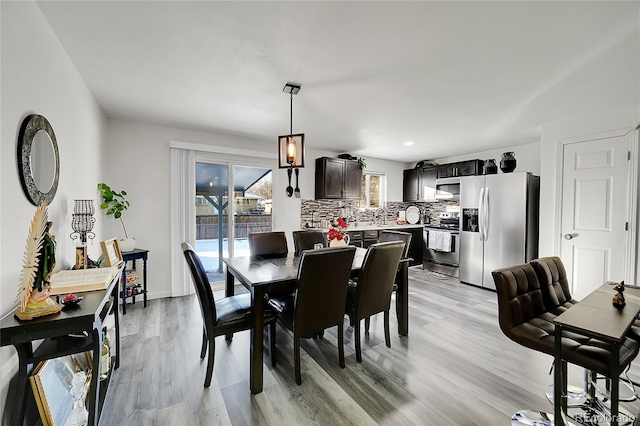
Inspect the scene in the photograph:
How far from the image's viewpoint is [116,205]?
126 inches

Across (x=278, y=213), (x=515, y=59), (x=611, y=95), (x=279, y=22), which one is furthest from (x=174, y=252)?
(x=611, y=95)

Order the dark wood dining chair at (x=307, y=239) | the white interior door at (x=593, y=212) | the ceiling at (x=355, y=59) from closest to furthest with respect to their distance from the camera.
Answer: the ceiling at (x=355, y=59) < the white interior door at (x=593, y=212) < the dark wood dining chair at (x=307, y=239)

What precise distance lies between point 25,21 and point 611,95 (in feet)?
15.0

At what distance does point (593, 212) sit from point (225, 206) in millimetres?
4896

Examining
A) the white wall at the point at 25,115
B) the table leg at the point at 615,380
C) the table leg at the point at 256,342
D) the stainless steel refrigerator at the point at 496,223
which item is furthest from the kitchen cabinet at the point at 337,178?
the table leg at the point at 615,380

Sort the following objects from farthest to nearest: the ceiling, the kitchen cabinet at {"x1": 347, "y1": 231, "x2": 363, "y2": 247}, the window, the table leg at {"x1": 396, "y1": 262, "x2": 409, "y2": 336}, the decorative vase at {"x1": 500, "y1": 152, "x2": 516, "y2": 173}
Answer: the window → the kitchen cabinet at {"x1": 347, "y1": 231, "x2": 363, "y2": 247} → the decorative vase at {"x1": 500, "y1": 152, "x2": 516, "y2": 173} → the table leg at {"x1": 396, "y1": 262, "x2": 409, "y2": 336} → the ceiling

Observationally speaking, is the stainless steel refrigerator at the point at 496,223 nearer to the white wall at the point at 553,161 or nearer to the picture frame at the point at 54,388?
the white wall at the point at 553,161

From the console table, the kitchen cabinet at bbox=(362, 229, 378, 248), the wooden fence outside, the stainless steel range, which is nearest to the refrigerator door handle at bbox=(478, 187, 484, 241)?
the stainless steel range

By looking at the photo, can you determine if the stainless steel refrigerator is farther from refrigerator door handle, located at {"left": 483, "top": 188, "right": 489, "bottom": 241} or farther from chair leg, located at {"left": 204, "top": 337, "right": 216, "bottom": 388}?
chair leg, located at {"left": 204, "top": 337, "right": 216, "bottom": 388}

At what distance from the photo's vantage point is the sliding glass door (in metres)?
4.29

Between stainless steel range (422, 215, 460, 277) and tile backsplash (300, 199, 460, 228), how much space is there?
18.0 inches

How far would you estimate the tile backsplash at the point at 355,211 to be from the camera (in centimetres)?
530

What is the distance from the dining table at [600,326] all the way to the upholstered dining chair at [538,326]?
3.0 inches

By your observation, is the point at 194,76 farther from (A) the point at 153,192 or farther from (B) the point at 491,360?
(B) the point at 491,360
